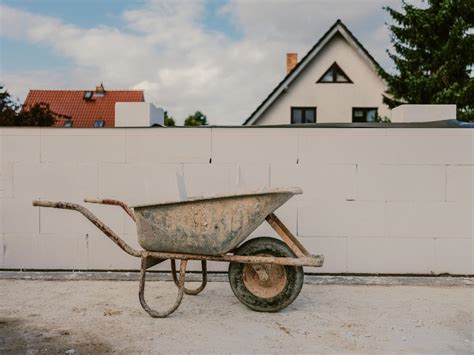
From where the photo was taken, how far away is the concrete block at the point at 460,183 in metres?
5.39

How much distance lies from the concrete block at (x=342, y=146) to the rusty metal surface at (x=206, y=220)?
1619 millimetres

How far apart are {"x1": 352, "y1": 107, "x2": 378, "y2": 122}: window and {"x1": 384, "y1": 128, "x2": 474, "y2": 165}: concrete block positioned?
1384cm

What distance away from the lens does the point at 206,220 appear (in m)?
3.92

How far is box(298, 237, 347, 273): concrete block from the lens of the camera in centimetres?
544

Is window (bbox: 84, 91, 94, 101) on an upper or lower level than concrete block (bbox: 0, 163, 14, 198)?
upper

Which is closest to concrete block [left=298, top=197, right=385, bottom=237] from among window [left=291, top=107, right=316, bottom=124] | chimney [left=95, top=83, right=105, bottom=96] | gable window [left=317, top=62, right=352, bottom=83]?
window [left=291, top=107, right=316, bottom=124]

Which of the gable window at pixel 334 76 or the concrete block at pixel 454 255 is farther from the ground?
the gable window at pixel 334 76

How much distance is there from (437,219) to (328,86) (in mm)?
13692

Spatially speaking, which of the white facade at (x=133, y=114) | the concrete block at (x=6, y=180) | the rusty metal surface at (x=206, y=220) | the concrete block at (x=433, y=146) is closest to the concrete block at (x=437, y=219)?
the concrete block at (x=433, y=146)

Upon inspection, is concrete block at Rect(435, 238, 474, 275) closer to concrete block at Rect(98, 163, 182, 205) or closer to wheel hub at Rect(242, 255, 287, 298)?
wheel hub at Rect(242, 255, 287, 298)

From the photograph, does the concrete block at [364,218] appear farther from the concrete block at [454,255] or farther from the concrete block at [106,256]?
the concrete block at [106,256]

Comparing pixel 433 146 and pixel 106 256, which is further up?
pixel 433 146

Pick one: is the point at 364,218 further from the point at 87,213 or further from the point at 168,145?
the point at 87,213

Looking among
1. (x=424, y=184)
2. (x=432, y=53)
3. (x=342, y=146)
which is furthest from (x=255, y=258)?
(x=432, y=53)
